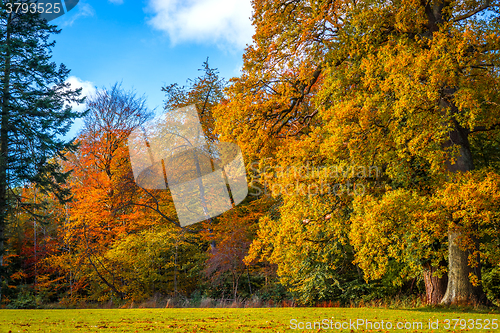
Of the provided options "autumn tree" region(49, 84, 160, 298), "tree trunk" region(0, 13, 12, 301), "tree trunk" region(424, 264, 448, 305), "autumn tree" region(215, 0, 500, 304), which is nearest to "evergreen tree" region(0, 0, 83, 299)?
"tree trunk" region(0, 13, 12, 301)

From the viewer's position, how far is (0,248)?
16.4m

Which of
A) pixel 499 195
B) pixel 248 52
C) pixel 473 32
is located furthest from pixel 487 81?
pixel 248 52

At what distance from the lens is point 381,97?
30.3ft

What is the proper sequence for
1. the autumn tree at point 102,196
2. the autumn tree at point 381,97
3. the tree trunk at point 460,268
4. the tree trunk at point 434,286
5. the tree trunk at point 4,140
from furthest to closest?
the autumn tree at point 102,196
the tree trunk at point 4,140
the tree trunk at point 434,286
the tree trunk at point 460,268
the autumn tree at point 381,97

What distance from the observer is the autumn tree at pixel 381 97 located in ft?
27.4

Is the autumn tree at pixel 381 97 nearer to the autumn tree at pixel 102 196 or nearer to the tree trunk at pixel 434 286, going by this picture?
the tree trunk at pixel 434 286

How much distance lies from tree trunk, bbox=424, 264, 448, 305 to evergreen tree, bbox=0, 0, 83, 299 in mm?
16070

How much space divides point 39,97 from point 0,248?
7562 mm

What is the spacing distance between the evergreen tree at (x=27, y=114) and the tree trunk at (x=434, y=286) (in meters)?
16.1

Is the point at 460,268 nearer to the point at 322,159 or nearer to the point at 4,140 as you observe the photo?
the point at 322,159

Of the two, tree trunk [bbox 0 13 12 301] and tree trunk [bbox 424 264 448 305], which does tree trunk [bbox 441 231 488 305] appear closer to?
tree trunk [bbox 424 264 448 305]

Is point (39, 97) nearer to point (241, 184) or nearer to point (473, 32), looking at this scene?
point (241, 184)

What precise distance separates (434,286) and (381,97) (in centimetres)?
666

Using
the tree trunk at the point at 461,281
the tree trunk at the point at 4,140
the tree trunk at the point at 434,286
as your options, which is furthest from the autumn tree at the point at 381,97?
the tree trunk at the point at 4,140
